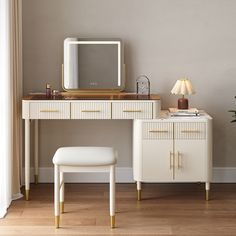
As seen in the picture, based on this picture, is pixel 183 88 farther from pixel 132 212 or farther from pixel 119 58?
pixel 132 212

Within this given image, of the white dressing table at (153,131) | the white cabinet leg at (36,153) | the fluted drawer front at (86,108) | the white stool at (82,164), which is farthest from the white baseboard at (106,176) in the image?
the white stool at (82,164)

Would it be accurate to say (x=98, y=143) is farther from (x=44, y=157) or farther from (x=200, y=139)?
(x=200, y=139)

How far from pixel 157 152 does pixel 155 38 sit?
103cm

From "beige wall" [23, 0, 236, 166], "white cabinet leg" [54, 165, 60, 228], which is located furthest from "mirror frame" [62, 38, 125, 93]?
"white cabinet leg" [54, 165, 60, 228]

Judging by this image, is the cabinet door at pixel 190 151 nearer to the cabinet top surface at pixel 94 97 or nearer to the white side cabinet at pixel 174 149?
the white side cabinet at pixel 174 149

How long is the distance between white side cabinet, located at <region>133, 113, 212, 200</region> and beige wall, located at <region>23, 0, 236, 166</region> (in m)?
0.59

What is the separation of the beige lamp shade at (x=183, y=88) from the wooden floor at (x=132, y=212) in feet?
2.63

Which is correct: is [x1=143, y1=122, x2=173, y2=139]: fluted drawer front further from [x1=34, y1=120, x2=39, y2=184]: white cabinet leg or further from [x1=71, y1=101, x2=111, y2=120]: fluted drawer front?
[x1=34, y1=120, x2=39, y2=184]: white cabinet leg

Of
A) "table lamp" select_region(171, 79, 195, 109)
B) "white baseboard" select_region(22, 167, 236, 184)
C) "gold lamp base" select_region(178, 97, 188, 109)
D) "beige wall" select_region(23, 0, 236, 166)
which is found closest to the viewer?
"table lamp" select_region(171, 79, 195, 109)

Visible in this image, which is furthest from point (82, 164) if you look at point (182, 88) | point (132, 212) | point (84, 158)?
point (182, 88)

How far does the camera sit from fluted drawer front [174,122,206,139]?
4844 mm

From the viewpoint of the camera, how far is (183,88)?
200 inches

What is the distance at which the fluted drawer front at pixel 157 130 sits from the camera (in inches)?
191

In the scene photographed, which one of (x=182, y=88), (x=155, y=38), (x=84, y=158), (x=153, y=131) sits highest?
(x=155, y=38)
